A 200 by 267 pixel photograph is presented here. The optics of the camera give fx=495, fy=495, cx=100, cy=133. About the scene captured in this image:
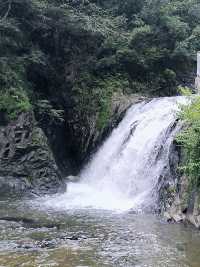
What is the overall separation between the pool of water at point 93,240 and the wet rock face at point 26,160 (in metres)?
3.98

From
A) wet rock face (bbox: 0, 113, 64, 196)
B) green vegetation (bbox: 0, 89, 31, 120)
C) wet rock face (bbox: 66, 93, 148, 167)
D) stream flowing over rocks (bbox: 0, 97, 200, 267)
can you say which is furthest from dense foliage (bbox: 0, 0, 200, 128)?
stream flowing over rocks (bbox: 0, 97, 200, 267)

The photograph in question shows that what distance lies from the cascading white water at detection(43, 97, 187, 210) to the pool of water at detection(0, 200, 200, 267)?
1.73 meters

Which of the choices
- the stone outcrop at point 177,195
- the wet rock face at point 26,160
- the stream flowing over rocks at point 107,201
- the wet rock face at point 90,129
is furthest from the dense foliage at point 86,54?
the stone outcrop at point 177,195

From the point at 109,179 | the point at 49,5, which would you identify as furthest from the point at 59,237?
the point at 49,5

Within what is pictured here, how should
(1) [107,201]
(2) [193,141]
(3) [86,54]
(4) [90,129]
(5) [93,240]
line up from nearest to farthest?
(5) [93,240] → (2) [193,141] → (1) [107,201] → (4) [90,129] → (3) [86,54]

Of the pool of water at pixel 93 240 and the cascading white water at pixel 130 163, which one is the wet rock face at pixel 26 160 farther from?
the pool of water at pixel 93 240

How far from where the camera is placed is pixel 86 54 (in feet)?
80.5

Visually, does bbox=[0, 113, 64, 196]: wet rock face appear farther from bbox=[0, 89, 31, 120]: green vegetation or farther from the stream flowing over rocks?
bbox=[0, 89, 31, 120]: green vegetation

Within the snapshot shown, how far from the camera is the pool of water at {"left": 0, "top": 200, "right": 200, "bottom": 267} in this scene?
978 centimetres

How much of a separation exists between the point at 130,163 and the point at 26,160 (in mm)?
4191

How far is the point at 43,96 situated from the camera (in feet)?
76.3

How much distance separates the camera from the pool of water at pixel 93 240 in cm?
978

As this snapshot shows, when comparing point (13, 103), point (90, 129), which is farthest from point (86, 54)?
point (13, 103)

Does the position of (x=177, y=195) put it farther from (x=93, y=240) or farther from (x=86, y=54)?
(x=86, y=54)
